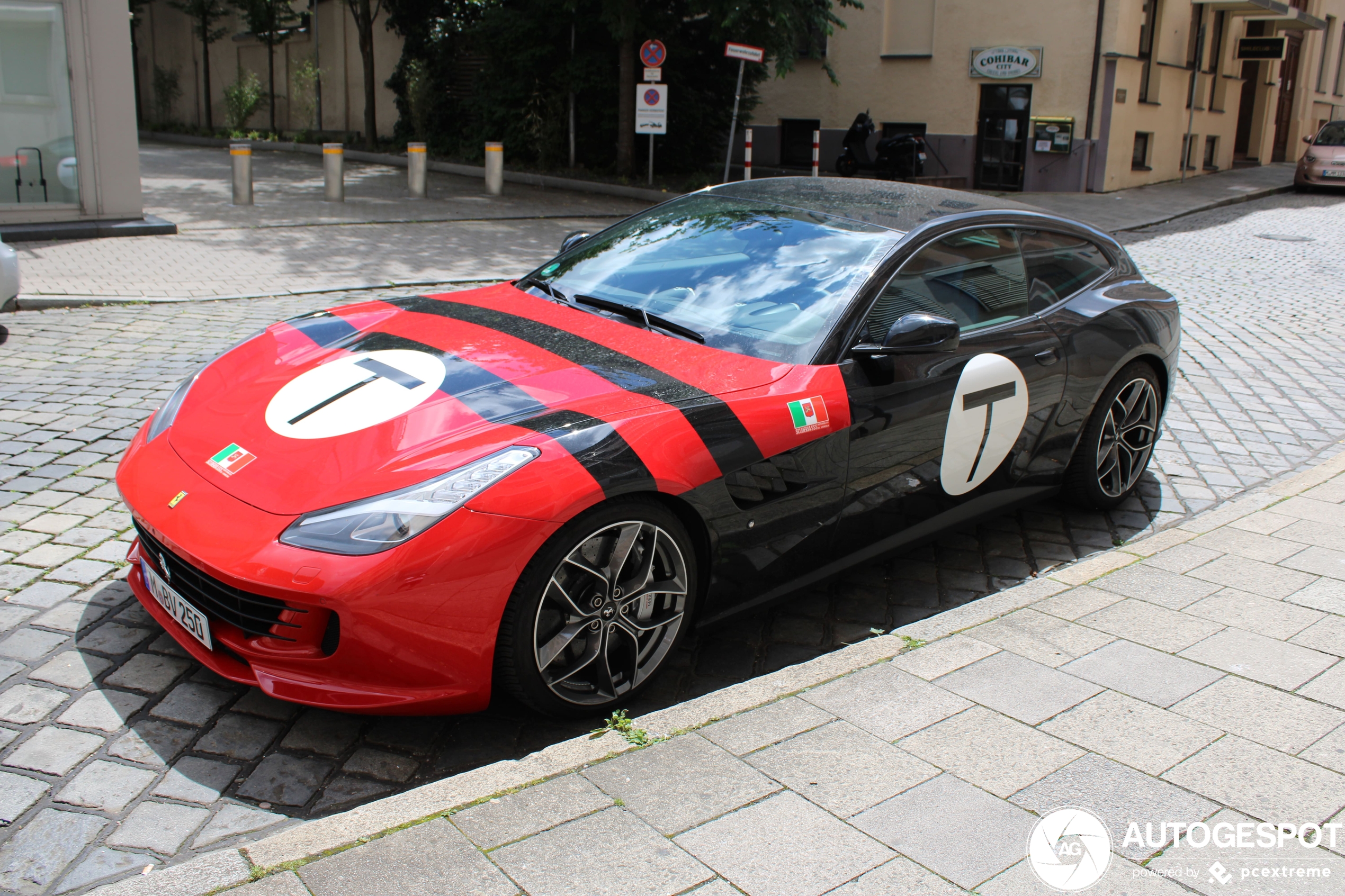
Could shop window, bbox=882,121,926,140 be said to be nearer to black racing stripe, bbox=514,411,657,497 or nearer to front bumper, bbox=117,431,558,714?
black racing stripe, bbox=514,411,657,497

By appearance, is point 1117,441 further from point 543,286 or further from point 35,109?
point 35,109

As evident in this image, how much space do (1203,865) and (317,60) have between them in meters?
31.8

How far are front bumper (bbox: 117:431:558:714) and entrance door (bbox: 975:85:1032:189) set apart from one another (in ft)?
71.2

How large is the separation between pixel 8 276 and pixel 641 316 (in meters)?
6.05

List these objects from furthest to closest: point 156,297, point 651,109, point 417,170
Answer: point 651,109, point 417,170, point 156,297

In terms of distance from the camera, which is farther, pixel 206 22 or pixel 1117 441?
pixel 206 22

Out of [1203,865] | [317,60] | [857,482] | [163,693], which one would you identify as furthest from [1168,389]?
[317,60]

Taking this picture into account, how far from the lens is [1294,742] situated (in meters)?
3.00

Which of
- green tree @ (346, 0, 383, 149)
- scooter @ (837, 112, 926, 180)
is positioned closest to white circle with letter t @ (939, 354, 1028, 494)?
scooter @ (837, 112, 926, 180)

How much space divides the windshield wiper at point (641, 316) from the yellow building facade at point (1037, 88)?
19.1m

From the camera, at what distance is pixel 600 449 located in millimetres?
3006

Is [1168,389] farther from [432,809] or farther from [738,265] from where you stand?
[432,809]

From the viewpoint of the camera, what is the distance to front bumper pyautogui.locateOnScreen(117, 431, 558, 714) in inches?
108

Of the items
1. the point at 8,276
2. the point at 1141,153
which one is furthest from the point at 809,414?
the point at 1141,153
